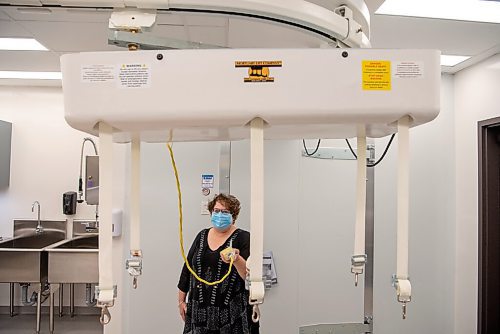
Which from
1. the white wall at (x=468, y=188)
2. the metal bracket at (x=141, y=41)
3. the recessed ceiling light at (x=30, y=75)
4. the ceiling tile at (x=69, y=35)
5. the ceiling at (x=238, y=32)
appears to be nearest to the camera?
the metal bracket at (x=141, y=41)

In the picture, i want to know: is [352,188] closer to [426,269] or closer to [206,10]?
[426,269]

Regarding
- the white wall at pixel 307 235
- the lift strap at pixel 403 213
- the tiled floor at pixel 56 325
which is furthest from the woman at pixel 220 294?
the tiled floor at pixel 56 325

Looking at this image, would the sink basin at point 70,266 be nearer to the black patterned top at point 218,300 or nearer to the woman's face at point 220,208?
the black patterned top at point 218,300

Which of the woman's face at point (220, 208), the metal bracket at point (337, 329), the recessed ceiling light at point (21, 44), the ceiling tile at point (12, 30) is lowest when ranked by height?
the metal bracket at point (337, 329)

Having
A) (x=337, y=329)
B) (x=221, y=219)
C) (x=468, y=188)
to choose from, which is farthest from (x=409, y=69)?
(x=468, y=188)

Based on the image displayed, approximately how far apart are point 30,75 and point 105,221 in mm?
3617

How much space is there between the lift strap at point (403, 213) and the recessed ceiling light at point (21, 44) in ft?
9.03

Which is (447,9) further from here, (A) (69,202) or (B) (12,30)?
(A) (69,202)

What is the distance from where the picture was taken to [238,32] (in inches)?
101

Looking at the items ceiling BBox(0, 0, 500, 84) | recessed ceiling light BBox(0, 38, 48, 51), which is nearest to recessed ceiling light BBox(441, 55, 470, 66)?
ceiling BBox(0, 0, 500, 84)

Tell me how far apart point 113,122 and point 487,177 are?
293 centimetres

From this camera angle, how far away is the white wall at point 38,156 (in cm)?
425

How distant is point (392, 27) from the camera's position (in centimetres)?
244

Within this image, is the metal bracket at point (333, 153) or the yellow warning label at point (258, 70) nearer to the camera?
the yellow warning label at point (258, 70)
